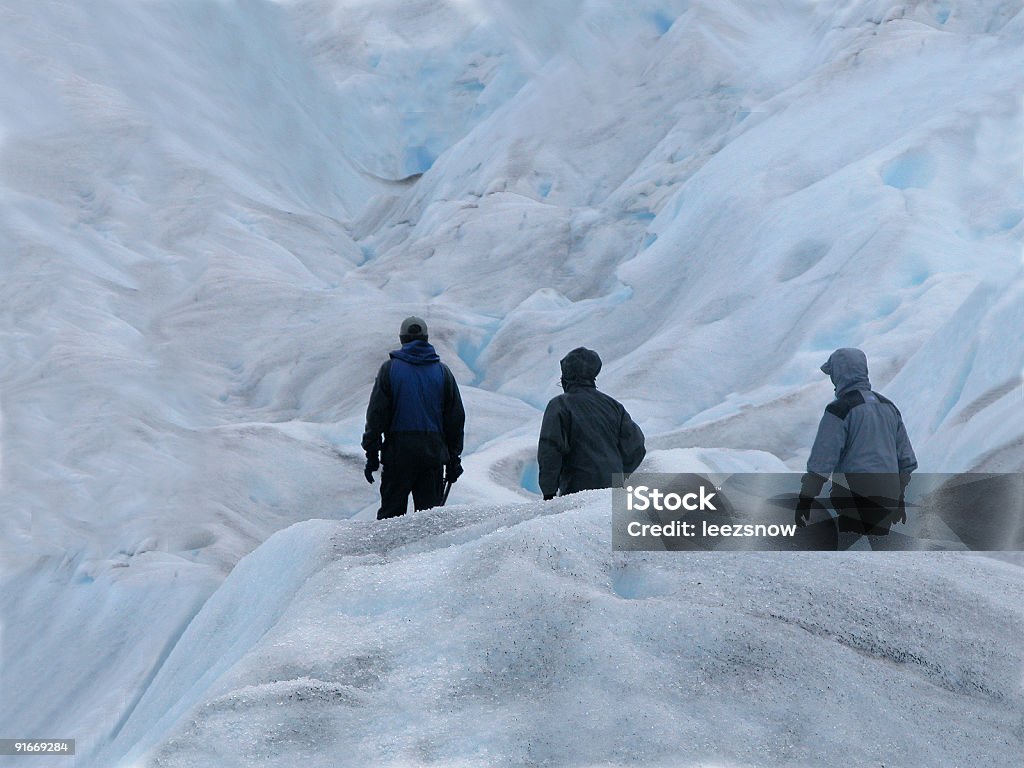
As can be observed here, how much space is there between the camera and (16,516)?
1206 centimetres

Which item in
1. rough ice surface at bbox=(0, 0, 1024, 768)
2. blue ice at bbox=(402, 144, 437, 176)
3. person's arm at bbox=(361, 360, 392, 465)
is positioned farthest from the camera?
blue ice at bbox=(402, 144, 437, 176)

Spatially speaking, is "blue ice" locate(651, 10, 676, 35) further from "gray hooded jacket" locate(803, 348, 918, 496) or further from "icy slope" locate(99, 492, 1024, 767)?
"icy slope" locate(99, 492, 1024, 767)

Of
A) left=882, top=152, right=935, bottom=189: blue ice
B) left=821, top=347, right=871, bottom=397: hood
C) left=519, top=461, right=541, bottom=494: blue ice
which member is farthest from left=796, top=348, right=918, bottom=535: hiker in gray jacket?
Result: left=882, top=152, right=935, bottom=189: blue ice

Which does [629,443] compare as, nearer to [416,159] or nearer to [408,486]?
[408,486]

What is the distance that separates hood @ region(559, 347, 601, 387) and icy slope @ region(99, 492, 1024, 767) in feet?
2.98

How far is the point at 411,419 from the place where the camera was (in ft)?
18.9

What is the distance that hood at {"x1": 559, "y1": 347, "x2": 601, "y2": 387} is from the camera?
18.6 ft

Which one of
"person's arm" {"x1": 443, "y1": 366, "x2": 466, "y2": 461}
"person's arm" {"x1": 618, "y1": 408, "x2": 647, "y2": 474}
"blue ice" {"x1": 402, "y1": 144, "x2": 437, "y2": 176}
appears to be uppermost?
"blue ice" {"x1": 402, "y1": 144, "x2": 437, "y2": 176}

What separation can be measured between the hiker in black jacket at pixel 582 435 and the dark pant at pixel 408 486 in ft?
1.77

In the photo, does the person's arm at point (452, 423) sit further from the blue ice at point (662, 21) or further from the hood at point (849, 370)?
the blue ice at point (662, 21)

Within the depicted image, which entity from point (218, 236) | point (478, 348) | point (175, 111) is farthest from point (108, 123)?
point (478, 348)

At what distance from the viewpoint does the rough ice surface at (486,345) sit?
3771mm

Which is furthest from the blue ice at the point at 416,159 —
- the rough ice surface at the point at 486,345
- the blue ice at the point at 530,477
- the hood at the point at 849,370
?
the hood at the point at 849,370

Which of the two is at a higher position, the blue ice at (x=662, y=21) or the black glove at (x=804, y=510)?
the blue ice at (x=662, y=21)
